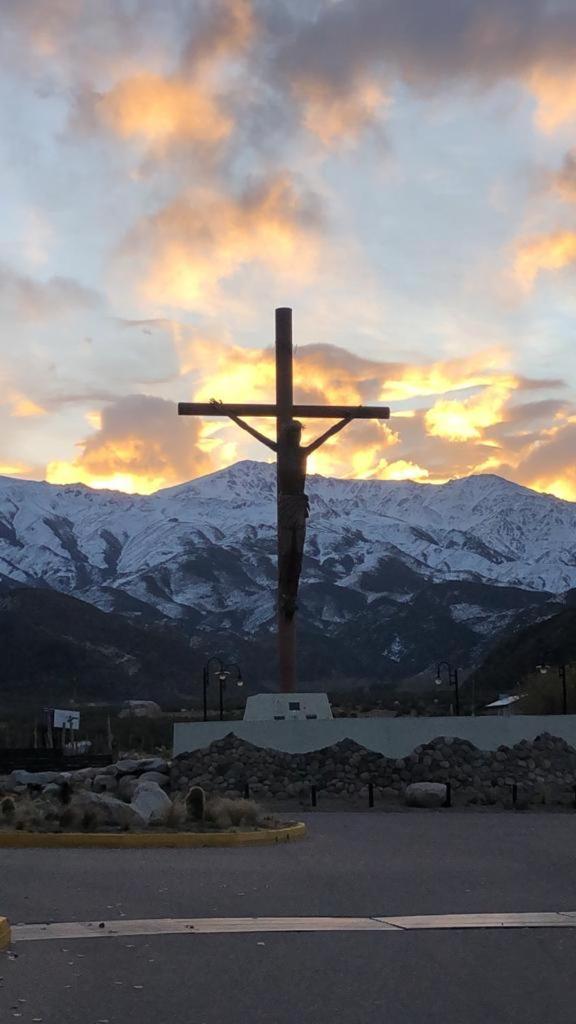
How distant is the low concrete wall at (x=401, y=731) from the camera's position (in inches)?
1140

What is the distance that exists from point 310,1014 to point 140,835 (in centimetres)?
1080

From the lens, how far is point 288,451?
26.1m

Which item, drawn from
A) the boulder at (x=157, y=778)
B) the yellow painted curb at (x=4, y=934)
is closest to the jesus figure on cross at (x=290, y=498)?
the boulder at (x=157, y=778)

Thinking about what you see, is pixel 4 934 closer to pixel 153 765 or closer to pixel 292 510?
pixel 292 510

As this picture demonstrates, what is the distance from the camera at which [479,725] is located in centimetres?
2898

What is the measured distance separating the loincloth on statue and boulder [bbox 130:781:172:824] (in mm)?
6241

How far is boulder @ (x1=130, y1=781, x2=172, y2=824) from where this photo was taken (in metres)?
19.5

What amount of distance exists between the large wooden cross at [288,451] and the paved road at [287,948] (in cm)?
1030

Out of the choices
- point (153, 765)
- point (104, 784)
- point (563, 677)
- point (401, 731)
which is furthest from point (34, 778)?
point (563, 677)

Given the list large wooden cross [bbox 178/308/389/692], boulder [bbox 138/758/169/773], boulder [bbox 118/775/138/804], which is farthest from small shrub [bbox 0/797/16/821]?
boulder [bbox 138/758/169/773]

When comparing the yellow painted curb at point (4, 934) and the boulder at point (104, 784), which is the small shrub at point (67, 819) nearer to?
the yellow painted curb at point (4, 934)

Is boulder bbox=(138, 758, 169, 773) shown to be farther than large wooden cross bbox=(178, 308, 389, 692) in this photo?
Yes

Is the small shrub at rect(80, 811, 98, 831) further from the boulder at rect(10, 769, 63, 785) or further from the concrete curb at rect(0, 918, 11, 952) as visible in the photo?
the boulder at rect(10, 769, 63, 785)

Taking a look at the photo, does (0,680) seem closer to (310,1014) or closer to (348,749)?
(348,749)
